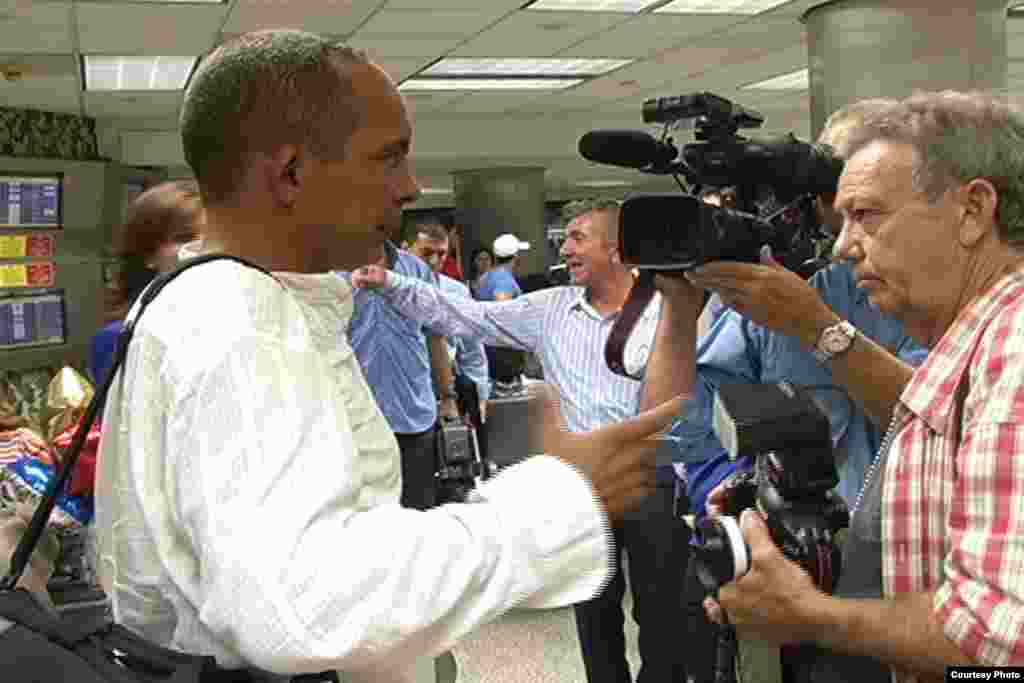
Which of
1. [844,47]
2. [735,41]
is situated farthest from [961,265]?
[735,41]

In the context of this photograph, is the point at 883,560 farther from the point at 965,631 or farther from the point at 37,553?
the point at 37,553

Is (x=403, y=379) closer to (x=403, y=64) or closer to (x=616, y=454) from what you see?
(x=616, y=454)

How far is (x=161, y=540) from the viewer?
0.89 metres

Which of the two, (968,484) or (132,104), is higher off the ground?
(132,104)

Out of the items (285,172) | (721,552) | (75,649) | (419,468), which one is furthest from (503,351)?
(75,649)

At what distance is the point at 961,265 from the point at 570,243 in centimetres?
209

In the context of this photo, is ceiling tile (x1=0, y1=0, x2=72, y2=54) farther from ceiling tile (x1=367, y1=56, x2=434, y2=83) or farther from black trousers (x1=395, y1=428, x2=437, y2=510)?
black trousers (x1=395, y1=428, x2=437, y2=510)

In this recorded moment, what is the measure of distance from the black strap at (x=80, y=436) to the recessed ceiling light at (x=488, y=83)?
6.95m

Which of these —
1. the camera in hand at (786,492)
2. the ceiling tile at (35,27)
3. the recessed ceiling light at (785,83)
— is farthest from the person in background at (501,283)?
the camera in hand at (786,492)

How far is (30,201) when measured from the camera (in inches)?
294

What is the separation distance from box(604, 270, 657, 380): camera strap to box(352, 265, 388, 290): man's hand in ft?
2.66

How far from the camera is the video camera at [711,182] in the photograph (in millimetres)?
1435

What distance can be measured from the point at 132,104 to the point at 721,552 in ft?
26.4

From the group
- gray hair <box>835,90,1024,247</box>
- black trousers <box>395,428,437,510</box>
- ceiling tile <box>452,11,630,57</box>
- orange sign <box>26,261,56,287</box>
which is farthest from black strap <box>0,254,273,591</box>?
orange sign <box>26,261,56,287</box>
